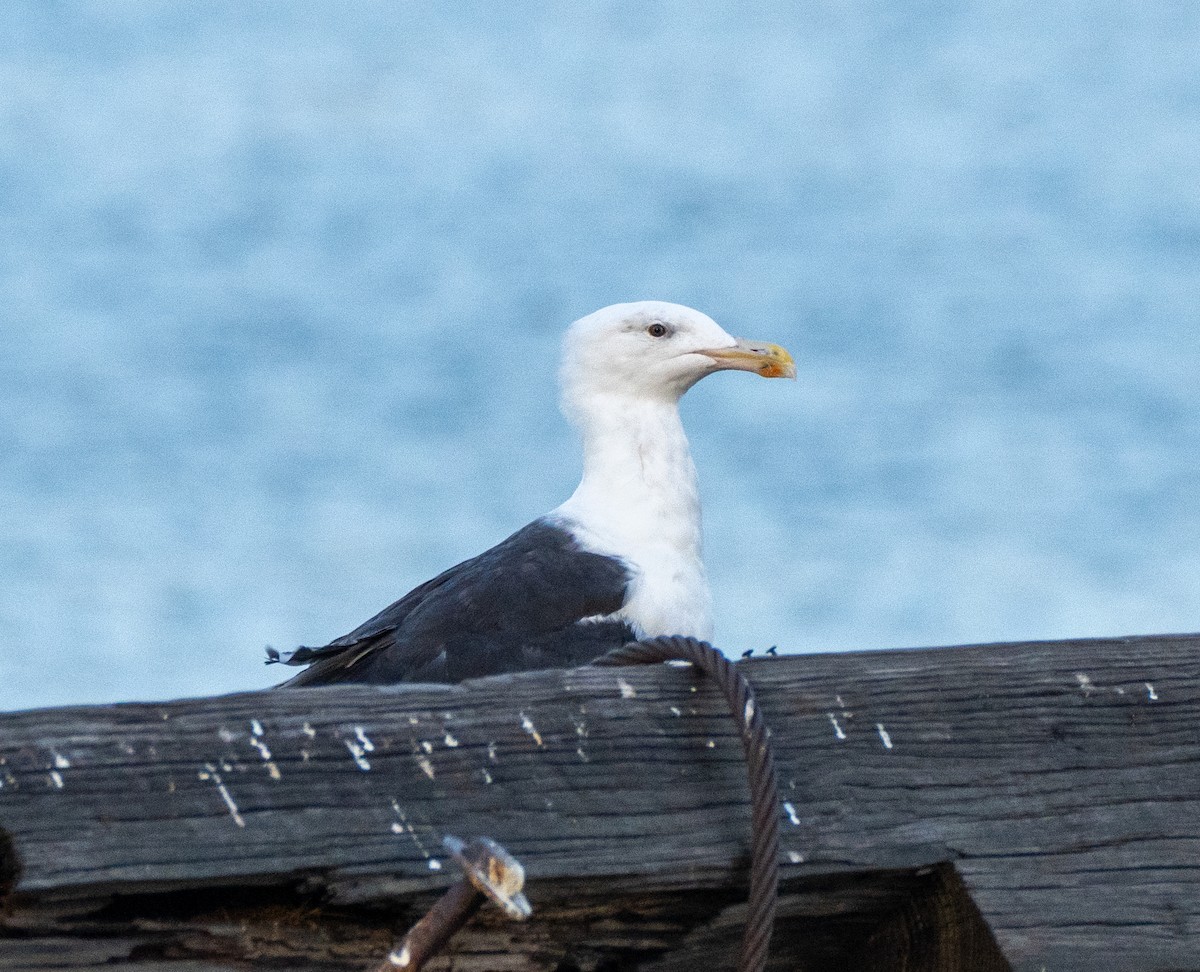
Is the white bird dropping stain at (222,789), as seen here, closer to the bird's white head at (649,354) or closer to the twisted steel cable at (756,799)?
the twisted steel cable at (756,799)

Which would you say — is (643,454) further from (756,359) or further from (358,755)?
(358,755)

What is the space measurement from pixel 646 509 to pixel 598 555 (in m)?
0.30

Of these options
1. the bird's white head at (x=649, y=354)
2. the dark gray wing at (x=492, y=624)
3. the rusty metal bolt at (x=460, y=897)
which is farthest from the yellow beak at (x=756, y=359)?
the rusty metal bolt at (x=460, y=897)

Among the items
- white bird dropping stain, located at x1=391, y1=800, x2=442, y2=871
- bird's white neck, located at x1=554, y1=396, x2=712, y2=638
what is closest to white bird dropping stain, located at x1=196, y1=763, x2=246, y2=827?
white bird dropping stain, located at x1=391, y1=800, x2=442, y2=871

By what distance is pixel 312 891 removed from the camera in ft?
4.43

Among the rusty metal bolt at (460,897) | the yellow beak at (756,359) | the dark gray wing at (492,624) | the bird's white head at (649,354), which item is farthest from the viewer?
the bird's white head at (649,354)

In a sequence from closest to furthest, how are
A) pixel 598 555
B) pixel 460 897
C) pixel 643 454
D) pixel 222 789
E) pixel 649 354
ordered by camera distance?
pixel 460 897 → pixel 222 789 → pixel 598 555 → pixel 643 454 → pixel 649 354

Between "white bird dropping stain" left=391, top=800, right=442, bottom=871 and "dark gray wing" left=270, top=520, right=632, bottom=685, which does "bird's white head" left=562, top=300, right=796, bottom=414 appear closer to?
"dark gray wing" left=270, top=520, right=632, bottom=685

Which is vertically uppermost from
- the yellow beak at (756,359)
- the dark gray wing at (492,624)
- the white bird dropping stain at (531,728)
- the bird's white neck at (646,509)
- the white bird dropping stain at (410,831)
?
the yellow beak at (756,359)

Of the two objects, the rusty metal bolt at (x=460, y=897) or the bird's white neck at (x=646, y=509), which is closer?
the rusty metal bolt at (x=460, y=897)

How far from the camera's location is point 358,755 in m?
1.39

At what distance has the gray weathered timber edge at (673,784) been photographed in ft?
4.33

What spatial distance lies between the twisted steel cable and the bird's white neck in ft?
6.77

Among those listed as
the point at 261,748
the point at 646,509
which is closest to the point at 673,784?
the point at 261,748
